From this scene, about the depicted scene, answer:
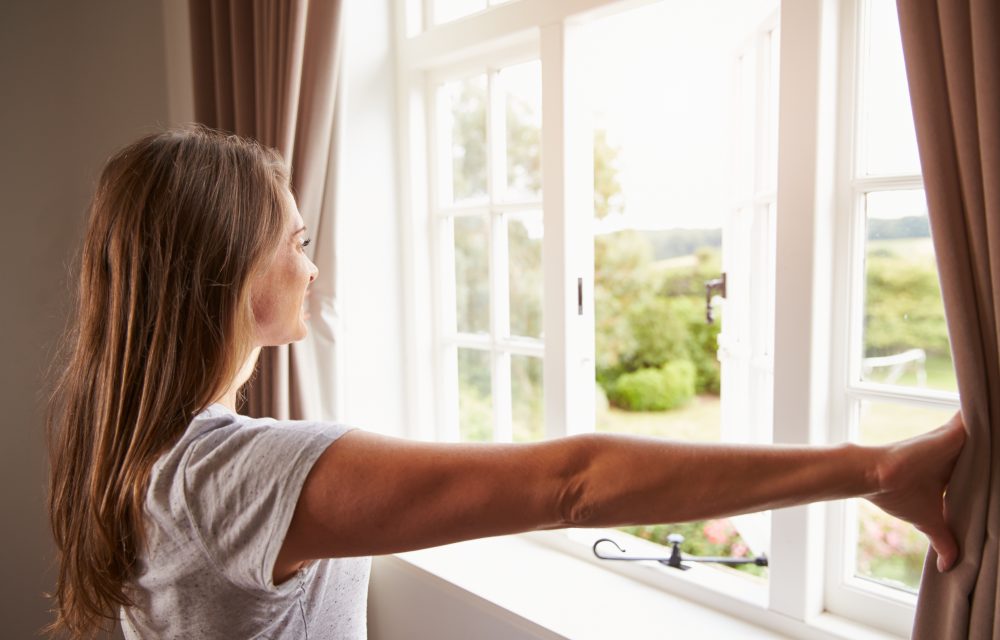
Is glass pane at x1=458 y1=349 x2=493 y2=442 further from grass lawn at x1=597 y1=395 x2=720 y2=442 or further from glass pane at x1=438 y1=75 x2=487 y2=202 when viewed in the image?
grass lawn at x1=597 y1=395 x2=720 y2=442

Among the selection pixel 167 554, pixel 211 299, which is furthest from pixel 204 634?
pixel 211 299

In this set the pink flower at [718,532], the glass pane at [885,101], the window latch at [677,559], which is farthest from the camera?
the pink flower at [718,532]

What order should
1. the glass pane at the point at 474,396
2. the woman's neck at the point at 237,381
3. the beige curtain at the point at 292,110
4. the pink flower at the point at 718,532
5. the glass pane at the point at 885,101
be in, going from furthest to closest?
the pink flower at the point at 718,532
the glass pane at the point at 474,396
the beige curtain at the point at 292,110
the glass pane at the point at 885,101
the woman's neck at the point at 237,381

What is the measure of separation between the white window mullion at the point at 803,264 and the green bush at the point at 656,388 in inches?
205

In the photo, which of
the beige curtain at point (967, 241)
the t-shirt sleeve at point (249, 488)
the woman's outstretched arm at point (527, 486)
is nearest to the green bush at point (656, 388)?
the beige curtain at point (967, 241)

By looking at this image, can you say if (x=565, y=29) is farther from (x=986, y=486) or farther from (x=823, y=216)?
(x=986, y=486)

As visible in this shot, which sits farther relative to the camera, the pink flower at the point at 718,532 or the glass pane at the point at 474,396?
the pink flower at the point at 718,532

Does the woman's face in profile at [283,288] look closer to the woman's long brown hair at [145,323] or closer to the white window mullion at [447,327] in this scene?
the woman's long brown hair at [145,323]

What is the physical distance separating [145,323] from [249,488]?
12.2 inches

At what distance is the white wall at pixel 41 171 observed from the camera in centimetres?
218

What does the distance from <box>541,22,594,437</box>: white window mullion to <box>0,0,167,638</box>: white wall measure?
1427mm

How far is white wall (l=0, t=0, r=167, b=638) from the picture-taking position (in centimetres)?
218

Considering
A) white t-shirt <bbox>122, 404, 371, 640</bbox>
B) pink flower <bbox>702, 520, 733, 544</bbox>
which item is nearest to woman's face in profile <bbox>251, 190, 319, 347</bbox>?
white t-shirt <bbox>122, 404, 371, 640</bbox>

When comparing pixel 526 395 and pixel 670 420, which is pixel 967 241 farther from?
pixel 670 420
